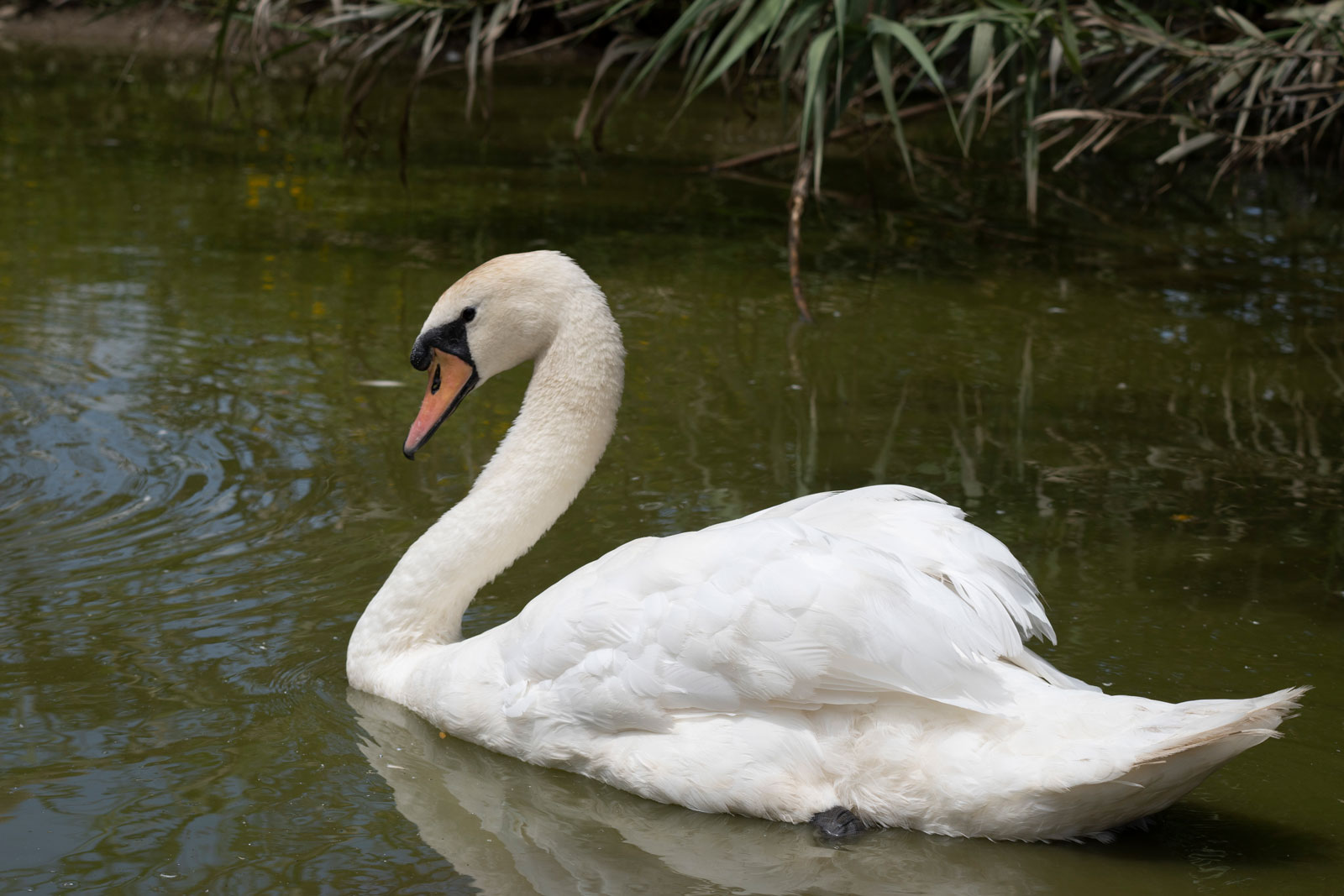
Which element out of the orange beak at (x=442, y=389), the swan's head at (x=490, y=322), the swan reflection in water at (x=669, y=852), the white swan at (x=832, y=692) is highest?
the swan's head at (x=490, y=322)

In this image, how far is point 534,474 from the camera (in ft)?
14.5

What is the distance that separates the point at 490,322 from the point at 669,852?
1.64 meters

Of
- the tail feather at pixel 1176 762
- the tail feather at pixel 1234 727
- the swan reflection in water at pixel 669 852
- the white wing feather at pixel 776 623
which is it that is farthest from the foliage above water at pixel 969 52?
the tail feather at pixel 1234 727

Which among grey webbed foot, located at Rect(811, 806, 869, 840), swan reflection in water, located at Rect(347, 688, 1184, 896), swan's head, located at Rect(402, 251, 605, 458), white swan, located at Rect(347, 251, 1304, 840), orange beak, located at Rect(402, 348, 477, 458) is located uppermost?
swan's head, located at Rect(402, 251, 605, 458)

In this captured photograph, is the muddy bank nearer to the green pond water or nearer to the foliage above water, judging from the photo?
the green pond water

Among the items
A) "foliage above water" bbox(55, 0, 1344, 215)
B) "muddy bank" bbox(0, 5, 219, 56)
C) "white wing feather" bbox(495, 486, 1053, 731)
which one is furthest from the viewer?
"muddy bank" bbox(0, 5, 219, 56)

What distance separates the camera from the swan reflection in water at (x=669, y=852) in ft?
11.1

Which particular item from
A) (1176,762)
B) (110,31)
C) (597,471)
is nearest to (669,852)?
(1176,762)

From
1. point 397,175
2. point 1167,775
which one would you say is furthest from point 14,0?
point 1167,775

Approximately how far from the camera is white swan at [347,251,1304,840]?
3291mm

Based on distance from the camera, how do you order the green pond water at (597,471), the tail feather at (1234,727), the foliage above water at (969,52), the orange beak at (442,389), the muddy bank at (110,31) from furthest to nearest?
the muddy bank at (110,31)
the foliage above water at (969,52)
the orange beak at (442,389)
the green pond water at (597,471)
the tail feather at (1234,727)

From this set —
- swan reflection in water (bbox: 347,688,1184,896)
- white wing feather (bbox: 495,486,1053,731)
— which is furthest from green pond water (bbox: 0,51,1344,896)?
white wing feather (bbox: 495,486,1053,731)

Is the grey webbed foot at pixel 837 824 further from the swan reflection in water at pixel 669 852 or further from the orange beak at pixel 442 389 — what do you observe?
the orange beak at pixel 442 389

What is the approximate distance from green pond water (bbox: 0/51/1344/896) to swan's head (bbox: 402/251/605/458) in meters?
0.72
